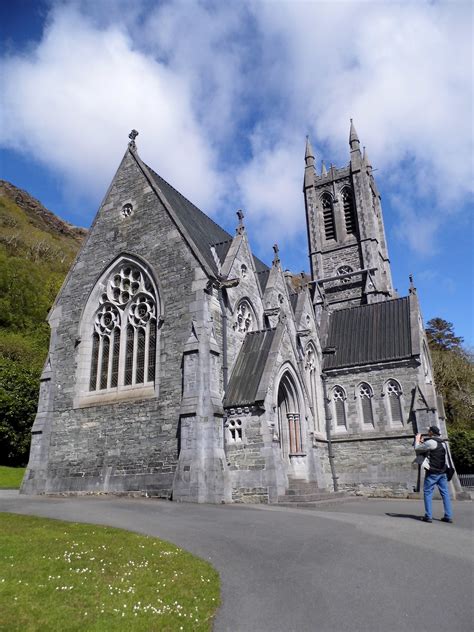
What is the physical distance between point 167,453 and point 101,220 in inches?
456

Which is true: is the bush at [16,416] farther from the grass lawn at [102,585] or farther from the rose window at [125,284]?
the grass lawn at [102,585]

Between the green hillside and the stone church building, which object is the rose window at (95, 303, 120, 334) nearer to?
the stone church building

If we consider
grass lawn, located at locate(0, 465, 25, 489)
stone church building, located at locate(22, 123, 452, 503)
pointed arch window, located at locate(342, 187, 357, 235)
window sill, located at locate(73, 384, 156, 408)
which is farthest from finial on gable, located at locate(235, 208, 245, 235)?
pointed arch window, located at locate(342, 187, 357, 235)

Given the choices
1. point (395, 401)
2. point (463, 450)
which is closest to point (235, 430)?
point (395, 401)

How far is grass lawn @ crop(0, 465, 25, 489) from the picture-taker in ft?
73.2

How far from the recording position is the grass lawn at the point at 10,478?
2231 cm

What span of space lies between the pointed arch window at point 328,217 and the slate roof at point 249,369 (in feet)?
97.1

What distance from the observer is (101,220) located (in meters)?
21.8

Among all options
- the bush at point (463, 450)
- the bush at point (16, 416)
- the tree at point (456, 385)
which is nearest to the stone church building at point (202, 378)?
the bush at point (463, 450)

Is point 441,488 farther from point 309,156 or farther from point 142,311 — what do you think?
point 309,156

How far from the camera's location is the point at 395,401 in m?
23.7

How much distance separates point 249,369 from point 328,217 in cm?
3317

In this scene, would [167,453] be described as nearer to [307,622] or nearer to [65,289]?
[65,289]

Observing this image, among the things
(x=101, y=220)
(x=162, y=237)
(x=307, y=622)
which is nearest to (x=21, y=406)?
(x=101, y=220)
